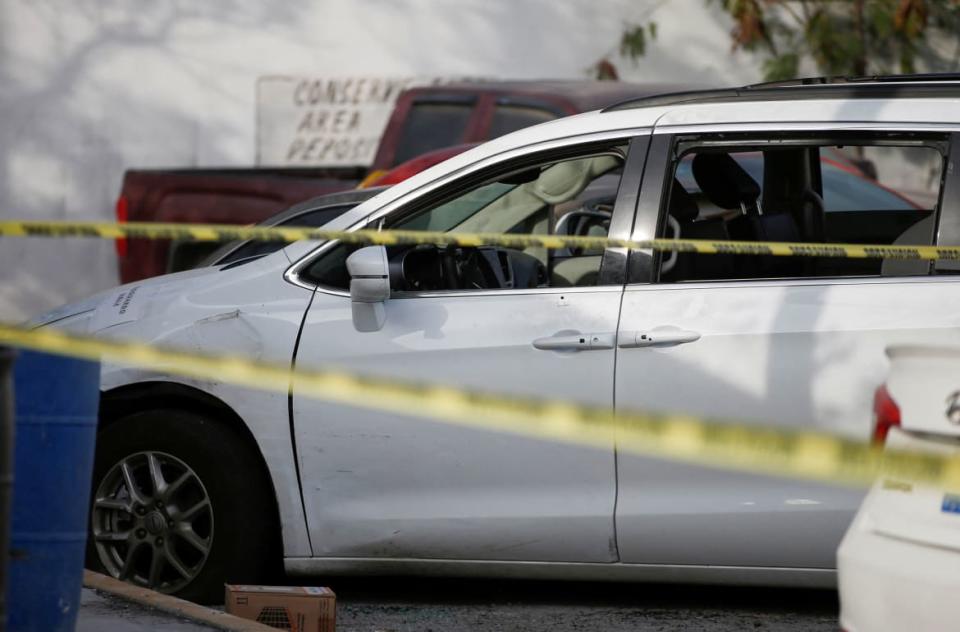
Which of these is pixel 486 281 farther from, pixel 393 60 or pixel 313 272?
pixel 393 60

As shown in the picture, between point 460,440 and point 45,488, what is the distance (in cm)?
142

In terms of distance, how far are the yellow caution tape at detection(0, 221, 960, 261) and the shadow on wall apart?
34.9ft

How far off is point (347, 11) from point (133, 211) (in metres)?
4.92

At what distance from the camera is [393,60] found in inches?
598

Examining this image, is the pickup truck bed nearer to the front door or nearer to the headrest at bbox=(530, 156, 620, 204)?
the headrest at bbox=(530, 156, 620, 204)

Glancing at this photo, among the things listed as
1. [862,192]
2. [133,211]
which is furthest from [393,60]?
[862,192]

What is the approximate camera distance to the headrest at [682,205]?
17.1 feet

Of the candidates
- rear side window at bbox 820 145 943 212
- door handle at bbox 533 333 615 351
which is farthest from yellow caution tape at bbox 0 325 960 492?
rear side window at bbox 820 145 943 212

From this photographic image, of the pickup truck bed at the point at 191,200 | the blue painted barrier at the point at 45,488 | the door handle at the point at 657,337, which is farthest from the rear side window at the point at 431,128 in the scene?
the blue painted barrier at the point at 45,488

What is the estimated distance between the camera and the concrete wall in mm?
15117

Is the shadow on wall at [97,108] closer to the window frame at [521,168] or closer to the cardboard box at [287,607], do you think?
the window frame at [521,168]

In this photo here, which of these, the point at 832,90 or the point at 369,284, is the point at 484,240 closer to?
the point at 369,284

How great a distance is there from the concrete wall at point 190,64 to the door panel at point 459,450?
10381mm

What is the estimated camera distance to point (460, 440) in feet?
16.2
